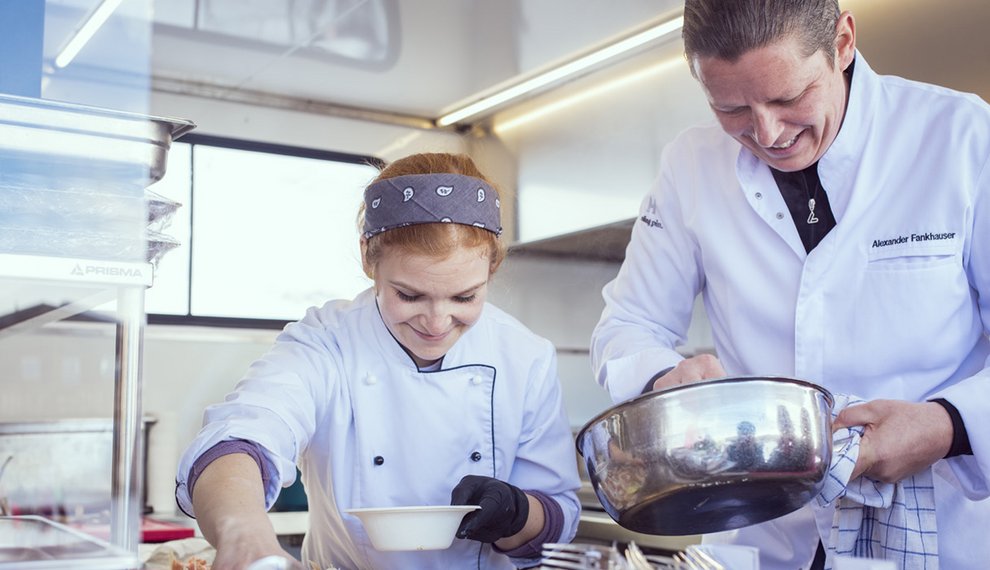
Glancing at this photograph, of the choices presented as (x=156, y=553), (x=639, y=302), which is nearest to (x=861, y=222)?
(x=639, y=302)

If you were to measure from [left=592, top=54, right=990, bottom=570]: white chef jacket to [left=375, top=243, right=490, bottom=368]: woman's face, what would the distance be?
263 mm

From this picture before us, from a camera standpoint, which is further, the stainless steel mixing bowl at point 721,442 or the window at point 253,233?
the window at point 253,233

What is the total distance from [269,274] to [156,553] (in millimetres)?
2690

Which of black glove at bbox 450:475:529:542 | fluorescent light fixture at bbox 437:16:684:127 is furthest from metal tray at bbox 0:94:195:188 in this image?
fluorescent light fixture at bbox 437:16:684:127

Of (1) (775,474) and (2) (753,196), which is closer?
(1) (775,474)

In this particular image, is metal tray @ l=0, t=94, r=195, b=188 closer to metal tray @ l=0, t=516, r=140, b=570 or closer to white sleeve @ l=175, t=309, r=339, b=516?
white sleeve @ l=175, t=309, r=339, b=516

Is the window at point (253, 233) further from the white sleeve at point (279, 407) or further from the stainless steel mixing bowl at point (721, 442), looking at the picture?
the stainless steel mixing bowl at point (721, 442)

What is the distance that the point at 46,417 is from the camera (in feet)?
12.9

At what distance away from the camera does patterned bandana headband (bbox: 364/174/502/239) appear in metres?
1.64

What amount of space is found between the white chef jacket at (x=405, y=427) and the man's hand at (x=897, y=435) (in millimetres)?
620

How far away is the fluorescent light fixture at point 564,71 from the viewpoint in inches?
159

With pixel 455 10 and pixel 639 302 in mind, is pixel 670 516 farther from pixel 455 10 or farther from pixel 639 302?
pixel 455 10

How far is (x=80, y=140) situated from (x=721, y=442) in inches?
36.1

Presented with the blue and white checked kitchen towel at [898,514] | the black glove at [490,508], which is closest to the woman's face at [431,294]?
the black glove at [490,508]
